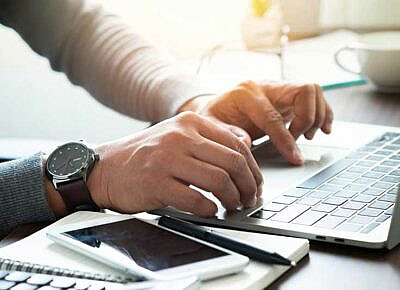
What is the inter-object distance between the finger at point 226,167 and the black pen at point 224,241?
8cm

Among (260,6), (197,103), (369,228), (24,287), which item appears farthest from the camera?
(260,6)

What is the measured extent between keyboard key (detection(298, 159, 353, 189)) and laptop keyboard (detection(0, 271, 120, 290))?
388mm

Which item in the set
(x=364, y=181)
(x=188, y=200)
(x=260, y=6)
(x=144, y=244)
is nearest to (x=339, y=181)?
(x=364, y=181)

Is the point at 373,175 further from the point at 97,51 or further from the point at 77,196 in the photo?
the point at 97,51

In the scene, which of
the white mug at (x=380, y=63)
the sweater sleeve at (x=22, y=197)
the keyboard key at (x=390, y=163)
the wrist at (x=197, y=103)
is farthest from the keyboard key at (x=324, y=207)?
the white mug at (x=380, y=63)

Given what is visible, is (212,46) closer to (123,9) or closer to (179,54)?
(179,54)

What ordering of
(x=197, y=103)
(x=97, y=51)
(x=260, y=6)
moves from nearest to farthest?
(x=197, y=103)
(x=97, y=51)
(x=260, y=6)

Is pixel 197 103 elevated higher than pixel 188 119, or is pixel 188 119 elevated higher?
pixel 188 119

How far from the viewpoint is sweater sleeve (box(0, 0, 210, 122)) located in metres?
1.56

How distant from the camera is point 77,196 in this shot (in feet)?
3.21

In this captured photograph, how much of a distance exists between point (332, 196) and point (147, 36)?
2.58 ft

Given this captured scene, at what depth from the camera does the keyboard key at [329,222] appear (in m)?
0.88

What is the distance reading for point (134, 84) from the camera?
1.58m

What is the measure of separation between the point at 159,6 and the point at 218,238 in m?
1.09
